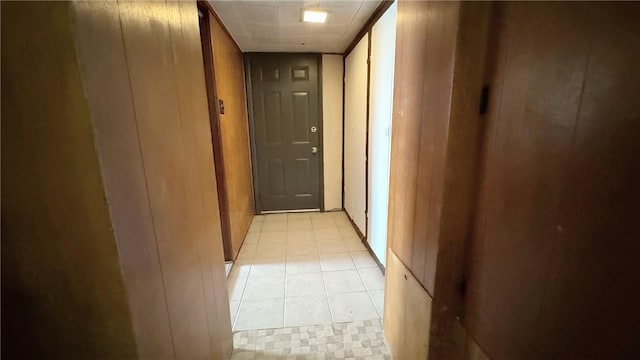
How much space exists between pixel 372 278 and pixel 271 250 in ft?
3.58

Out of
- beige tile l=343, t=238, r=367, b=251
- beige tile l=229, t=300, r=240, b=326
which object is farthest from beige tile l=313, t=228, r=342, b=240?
beige tile l=229, t=300, r=240, b=326

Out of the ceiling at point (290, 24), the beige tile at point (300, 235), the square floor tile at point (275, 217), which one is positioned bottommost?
the beige tile at point (300, 235)

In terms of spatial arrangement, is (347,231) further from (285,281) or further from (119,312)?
(119,312)

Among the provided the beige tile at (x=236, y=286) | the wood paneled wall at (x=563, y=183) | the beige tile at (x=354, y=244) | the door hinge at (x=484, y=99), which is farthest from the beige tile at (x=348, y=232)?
the door hinge at (x=484, y=99)

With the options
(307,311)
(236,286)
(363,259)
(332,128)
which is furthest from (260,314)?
(332,128)

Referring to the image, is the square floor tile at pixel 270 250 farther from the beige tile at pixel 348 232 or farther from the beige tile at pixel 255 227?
the beige tile at pixel 348 232

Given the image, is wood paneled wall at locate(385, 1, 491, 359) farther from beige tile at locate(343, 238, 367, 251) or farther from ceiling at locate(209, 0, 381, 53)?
beige tile at locate(343, 238, 367, 251)

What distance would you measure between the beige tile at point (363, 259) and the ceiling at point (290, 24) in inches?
83.7

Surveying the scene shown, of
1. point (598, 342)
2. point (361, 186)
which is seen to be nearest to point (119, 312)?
point (598, 342)

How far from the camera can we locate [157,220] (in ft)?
2.65

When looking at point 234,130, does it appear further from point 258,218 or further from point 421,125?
point 421,125

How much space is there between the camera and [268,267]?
99.0 inches

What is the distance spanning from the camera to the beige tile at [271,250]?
275cm

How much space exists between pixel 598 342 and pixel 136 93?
1201mm
